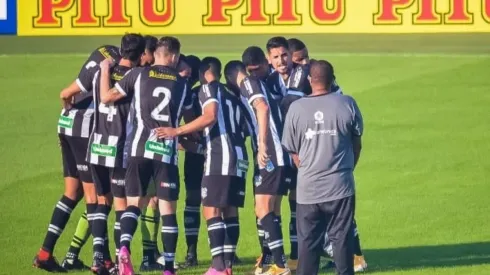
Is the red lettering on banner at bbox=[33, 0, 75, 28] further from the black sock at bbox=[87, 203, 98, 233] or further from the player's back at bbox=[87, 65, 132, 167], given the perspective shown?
the player's back at bbox=[87, 65, 132, 167]

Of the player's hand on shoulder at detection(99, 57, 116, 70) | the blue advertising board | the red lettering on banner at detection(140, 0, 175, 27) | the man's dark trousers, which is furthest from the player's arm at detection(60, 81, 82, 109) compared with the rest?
the blue advertising board

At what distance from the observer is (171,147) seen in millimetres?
11562

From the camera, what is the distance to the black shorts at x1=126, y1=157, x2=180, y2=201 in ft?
37.9

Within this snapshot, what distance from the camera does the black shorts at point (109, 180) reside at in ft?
39.2

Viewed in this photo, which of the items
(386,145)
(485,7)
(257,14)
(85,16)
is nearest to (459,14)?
(485,7)

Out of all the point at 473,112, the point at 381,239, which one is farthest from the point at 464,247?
the point at 473,112

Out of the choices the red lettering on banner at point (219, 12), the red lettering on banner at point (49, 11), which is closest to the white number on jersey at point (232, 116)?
the red lettering on banner at point (219, 12)

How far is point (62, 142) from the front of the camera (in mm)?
12602

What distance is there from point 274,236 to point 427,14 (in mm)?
18496

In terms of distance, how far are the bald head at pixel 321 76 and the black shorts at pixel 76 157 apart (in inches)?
108

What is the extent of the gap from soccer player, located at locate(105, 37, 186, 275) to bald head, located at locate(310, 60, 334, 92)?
1.55 metres

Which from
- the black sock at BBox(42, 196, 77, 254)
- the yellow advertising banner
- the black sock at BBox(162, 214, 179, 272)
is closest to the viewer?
the black sock at BBox(162, 214, 179, 272)

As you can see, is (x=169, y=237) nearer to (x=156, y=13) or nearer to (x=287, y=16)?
(x=287, y=16)

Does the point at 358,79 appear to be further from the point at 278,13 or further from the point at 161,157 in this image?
the point at 161,157
